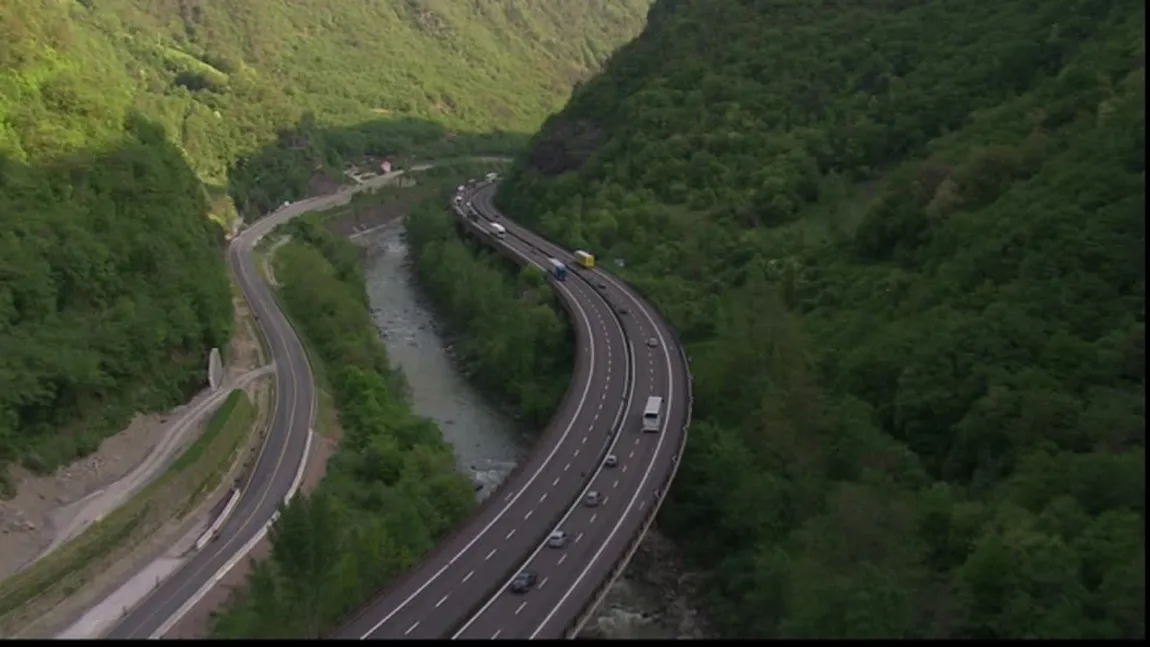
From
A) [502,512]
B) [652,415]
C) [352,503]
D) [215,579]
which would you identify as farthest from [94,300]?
[652,415]

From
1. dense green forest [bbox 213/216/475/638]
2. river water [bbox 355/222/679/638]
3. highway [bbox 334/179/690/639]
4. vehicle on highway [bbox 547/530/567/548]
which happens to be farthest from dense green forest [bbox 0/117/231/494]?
vehicle on highway [bbox 547/530/567/548]

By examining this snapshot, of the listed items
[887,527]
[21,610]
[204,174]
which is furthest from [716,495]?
[204,174]

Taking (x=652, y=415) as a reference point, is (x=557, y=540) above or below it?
below

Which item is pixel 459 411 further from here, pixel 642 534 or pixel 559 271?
pixel 642 534

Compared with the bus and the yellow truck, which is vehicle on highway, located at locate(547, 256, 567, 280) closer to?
the yellow truck

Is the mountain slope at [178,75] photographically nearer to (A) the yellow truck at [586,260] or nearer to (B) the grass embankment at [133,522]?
(B) the grass embankment at [133,522]

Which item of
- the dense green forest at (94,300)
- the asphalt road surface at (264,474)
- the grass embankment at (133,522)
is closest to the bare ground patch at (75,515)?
the grass embankment at (133,522)
